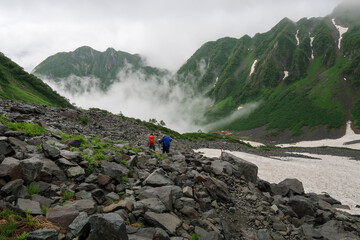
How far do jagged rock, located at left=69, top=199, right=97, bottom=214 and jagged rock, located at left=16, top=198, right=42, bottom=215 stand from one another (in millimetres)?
1013

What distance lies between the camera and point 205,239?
7754 millimetres

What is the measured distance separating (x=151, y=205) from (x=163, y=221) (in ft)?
3.11

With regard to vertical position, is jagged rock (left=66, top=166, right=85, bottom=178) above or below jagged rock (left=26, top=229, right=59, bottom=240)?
above

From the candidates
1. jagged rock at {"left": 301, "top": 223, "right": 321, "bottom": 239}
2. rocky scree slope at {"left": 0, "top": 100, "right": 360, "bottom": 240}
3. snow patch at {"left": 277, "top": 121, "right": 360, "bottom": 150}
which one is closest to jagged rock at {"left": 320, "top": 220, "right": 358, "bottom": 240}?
rocky scree slope at {"left": 0, "top": 100, "right": 360, "bottom": 240}

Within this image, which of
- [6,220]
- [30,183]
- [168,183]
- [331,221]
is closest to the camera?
[6,220]

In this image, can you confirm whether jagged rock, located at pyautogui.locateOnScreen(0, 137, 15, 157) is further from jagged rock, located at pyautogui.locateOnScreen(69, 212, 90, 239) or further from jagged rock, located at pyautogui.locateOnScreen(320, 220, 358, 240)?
jagged rock, located at pyautogui.locateOnScreen(320, 220, 358, 240)

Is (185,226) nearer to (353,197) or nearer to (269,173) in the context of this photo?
(353,197)

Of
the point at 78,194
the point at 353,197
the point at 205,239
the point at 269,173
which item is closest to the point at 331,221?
the point at 205,239

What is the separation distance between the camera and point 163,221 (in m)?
7.64

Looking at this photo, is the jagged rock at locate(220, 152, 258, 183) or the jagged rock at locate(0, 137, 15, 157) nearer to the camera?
the jagged rock at locate(0, 137, 15, 157)

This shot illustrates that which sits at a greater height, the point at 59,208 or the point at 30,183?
the point at 30,183

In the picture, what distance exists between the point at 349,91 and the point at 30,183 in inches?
10081

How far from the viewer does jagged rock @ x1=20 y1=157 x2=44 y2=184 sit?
24.6 feet

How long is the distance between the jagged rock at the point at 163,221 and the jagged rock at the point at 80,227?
211cm
